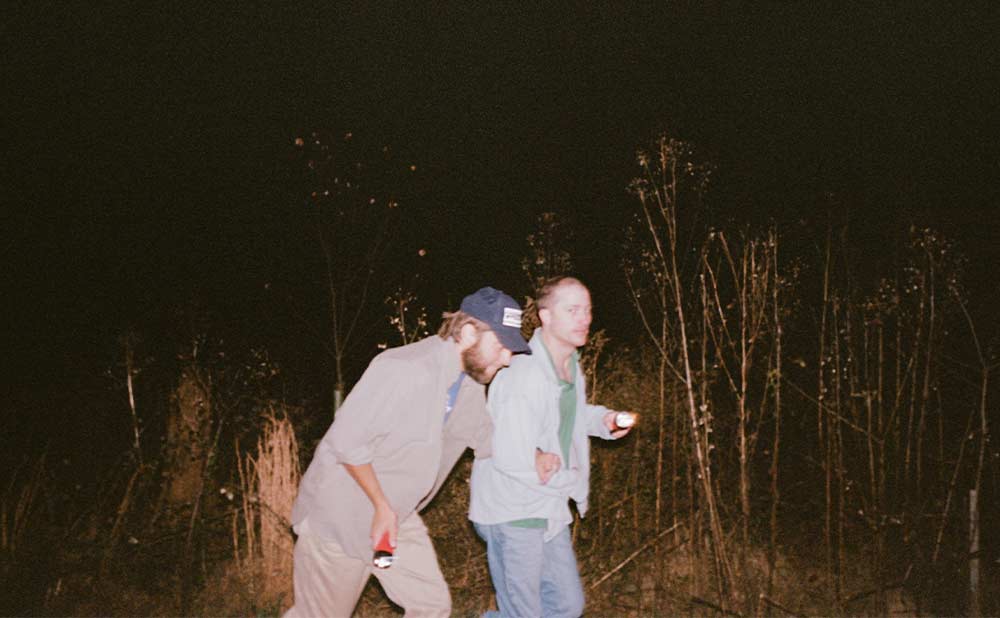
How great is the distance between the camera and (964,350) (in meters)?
10.1

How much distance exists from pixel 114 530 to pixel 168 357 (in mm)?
10295

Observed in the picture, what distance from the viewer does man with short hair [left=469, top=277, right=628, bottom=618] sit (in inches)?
136

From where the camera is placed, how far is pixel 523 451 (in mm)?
3426

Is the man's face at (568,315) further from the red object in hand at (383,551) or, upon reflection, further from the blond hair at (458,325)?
the red object in hand at (383,551)

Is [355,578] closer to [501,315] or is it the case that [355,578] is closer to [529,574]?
[529,574]

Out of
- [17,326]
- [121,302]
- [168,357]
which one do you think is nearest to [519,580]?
[168,357]

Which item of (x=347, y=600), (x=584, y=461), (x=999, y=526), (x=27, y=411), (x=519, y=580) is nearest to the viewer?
(x=347, y=600)

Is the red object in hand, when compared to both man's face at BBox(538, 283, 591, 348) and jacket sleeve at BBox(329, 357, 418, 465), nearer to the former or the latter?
jacket sleeve at BBox(329, 357, 418, 465)

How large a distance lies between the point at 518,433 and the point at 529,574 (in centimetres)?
54

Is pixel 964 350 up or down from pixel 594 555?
up

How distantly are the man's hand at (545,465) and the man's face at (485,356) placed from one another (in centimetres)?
44

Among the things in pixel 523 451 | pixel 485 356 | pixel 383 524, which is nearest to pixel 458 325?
pixel 485 356

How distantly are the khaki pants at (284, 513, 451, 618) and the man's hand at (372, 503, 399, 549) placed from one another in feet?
0.53

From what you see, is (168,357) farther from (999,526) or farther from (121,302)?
(999,526)
